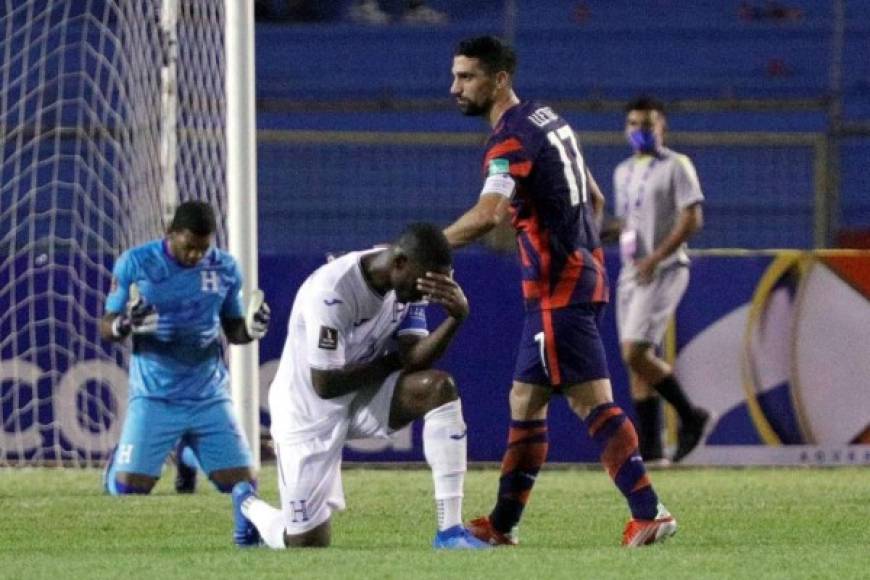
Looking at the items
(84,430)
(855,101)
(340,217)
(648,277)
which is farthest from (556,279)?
(855,101)

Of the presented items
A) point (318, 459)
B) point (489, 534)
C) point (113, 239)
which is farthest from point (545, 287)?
point (113, 239)

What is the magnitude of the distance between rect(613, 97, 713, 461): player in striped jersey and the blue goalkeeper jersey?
264 centimetres

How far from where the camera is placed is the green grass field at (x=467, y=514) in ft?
22.3

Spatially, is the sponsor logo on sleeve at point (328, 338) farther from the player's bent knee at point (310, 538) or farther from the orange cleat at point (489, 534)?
the orange cleat at point (489, 534)

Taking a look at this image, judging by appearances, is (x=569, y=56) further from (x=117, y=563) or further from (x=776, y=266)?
(x=117, y=563)

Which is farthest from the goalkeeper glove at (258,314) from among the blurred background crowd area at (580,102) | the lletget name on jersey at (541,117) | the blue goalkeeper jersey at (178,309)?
the blurred background crowd area at (580,102)

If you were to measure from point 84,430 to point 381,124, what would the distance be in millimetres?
5739

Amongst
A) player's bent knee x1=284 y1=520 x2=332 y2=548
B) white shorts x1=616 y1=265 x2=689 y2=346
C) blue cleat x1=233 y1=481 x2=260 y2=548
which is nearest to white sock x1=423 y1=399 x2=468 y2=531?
player's bent knee x1=284 y1=520 x2=332 y2=548

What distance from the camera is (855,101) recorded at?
58.4 feet

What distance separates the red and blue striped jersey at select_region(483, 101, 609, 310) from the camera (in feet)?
25.3

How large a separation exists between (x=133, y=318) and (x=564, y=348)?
307 centimetres

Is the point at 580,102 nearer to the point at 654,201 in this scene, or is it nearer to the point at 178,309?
the point at 654,201

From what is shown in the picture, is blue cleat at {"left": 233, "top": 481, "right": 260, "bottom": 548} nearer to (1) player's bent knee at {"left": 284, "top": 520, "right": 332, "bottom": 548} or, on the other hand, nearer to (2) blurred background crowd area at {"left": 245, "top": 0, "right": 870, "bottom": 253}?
(1) player's bent knee at {"left": 284, "top": 520, "right": 332, "bottom": 548}

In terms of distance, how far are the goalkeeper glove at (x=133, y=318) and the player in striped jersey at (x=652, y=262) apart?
310 cm
